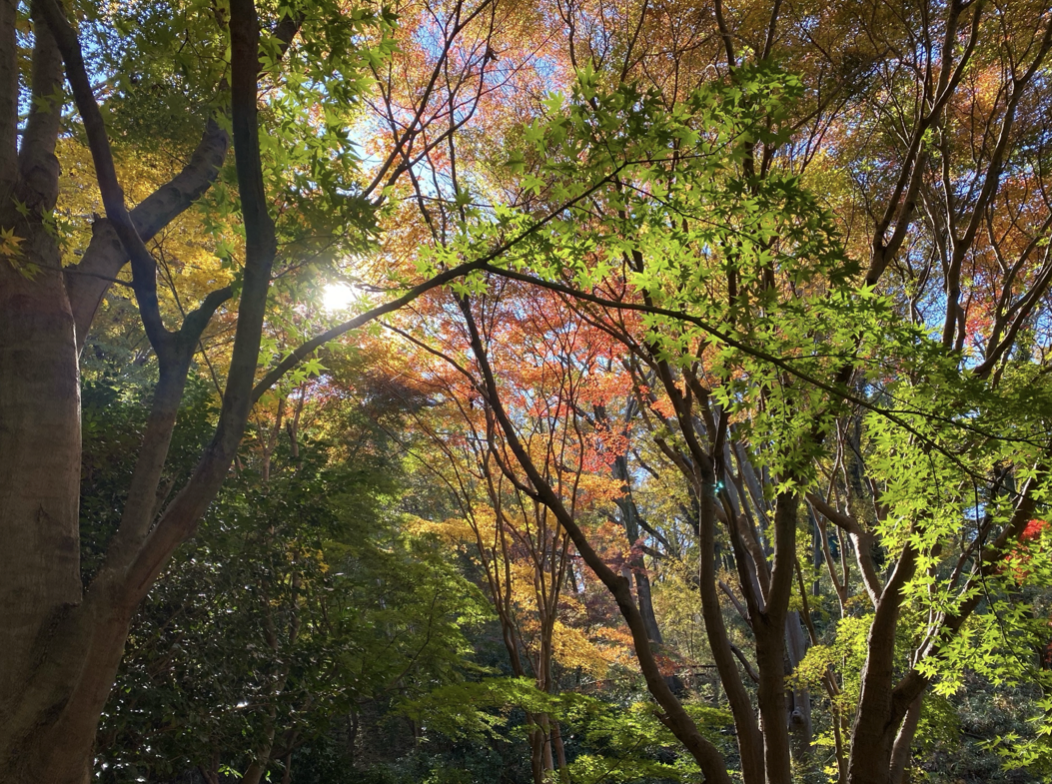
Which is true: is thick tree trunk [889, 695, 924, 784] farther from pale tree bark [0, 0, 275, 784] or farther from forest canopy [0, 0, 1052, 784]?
pale tree bark [0, 0, 275, 784]

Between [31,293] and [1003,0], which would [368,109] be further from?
[1003,0]

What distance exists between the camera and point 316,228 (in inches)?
92.3

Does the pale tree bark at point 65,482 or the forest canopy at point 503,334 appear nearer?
the pale tree bark at point 65,482

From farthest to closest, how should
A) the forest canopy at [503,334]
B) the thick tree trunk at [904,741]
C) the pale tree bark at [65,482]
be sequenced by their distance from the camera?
the thick tree trunk at [904,741]
the forest canopy at [503,334]
the pale tree bark at [65,482]

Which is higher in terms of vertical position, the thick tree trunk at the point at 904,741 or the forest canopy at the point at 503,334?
the forest canopy at the point at 503,334

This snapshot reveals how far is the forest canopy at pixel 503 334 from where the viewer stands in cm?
200

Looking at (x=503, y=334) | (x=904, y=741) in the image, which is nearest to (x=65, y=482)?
(x=503, y=334)

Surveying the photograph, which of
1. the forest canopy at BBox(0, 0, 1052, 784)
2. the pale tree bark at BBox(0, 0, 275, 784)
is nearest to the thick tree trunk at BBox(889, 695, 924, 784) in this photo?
the forest canopy at BBox(0, 0, 1052, 784)

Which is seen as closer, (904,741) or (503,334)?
(904,741)

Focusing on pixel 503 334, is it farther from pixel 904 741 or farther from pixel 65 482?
pixel 65 482

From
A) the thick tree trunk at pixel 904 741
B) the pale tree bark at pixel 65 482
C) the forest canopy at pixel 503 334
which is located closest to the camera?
the pale tree bark at pixel 65 482

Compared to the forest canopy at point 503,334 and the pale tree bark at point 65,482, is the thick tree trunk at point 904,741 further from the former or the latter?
the pale tree bark at point 65,482

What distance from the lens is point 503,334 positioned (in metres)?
6.34

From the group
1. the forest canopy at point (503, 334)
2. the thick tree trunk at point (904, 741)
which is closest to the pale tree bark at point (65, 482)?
the forest canopy at point (503, 334)
